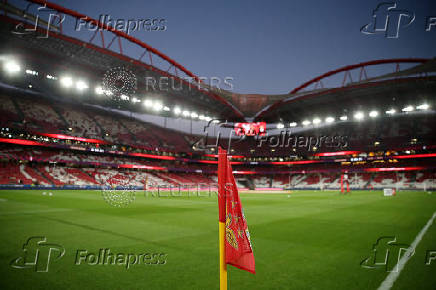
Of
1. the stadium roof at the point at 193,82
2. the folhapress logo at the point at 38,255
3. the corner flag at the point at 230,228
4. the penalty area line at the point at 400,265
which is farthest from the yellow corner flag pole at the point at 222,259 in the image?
the stadium roof at the point at 193,82

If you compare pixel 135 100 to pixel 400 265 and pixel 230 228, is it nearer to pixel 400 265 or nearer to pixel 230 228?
pixel 400 265

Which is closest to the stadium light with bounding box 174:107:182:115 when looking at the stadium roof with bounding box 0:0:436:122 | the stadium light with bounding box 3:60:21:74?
the stadium roof with bounding box 0:0:436:122

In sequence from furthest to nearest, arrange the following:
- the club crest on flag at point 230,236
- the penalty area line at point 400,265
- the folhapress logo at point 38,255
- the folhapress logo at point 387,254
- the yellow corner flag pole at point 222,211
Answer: the folhapress logo at point 387,254
the folhapress logo at point 38,255
the penalty area line at point 400,265
the club crest on flag at point 230,236
the yellow corner flag pole at point 222,211

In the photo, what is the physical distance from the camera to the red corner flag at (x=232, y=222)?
105 inches

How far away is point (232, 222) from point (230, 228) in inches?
3.6

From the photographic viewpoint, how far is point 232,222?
282 centimetres

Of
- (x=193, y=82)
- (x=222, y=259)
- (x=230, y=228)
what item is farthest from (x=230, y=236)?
(x=193, y=82)

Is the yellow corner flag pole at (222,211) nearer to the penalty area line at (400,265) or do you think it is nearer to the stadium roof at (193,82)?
the penalty area line at (400,265)

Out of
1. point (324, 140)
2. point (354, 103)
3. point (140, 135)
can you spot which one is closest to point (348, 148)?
point (324, 140)

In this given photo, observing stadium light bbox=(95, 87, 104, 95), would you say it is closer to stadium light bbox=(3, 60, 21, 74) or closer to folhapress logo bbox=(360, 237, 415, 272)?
stadium light bbox=(3, 60, 21, 74)

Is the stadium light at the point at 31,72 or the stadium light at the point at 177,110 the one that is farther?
the stadium light at the point at 177,110

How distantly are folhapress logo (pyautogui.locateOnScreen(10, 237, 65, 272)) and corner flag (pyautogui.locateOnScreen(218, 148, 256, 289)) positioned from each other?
3.76m

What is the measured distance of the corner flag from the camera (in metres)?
2.65

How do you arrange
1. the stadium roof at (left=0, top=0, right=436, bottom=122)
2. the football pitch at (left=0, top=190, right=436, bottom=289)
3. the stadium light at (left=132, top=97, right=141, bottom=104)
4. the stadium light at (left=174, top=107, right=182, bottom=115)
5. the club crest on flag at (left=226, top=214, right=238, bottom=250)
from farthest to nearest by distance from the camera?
the stadium light at (left=174, top=107, right=182, bottom=115) → the stadium light at (left=132, top=97, right=141, bottom=104) → the stadium roof at (left=0, top=0, right=436, bottom=122) → the football pitch at (left=0, top=190, right=436, bottom=289) → the club crest on flag at (left=226, top=214, right=238, bottom=250)
